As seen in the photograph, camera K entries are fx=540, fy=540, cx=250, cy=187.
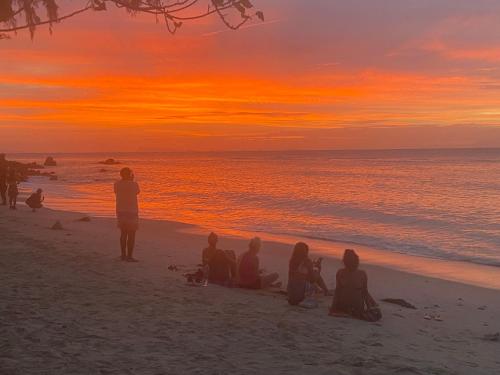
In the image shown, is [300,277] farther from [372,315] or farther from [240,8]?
[240,8]

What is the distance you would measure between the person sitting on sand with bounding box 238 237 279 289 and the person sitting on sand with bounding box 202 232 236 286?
26cm

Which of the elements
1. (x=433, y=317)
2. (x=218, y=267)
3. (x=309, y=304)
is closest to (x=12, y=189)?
(x=218, y=267)

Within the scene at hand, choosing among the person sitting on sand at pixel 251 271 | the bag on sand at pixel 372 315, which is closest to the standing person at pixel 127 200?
the person sitting on sand at pixel 251 271

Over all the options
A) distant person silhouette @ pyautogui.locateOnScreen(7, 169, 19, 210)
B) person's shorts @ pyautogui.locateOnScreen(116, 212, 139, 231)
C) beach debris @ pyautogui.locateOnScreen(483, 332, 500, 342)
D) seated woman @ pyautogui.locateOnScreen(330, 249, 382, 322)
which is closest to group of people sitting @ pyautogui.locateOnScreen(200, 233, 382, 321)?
seated woman @ pyautogui.locateOnScreen(330, 249, 382, 322)

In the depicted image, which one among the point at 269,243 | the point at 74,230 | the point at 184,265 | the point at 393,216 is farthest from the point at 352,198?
the point at 184,265

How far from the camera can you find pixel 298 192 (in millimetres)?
45344

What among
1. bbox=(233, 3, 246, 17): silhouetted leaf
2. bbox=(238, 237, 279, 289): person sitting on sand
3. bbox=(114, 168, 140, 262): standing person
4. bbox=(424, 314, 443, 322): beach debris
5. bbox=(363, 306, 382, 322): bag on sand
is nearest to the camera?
bbox=(233, 3, 246, 17): silhouetted leaf

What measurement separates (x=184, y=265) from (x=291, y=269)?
414 centimetres

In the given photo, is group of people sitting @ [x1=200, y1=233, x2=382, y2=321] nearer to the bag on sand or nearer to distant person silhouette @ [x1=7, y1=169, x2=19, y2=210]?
the bag on sand

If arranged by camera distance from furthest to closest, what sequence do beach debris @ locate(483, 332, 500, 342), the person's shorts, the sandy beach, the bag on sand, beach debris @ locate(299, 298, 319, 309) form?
1. the person's shorts
2. beach debris @ locate(299, 298, 319, 309)
3. the bag on sand
4. beach debris @ locate(483, 332, 500, 342)
5. the sandy beach

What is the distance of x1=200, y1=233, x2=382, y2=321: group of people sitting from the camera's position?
28.2ft

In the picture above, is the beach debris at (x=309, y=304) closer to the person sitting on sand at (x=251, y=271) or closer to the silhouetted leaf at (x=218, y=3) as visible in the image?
the person sitting on sand at (x=251, y=271)

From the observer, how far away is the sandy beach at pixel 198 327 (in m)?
5.88

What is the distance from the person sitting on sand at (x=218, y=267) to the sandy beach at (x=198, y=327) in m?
0.44
